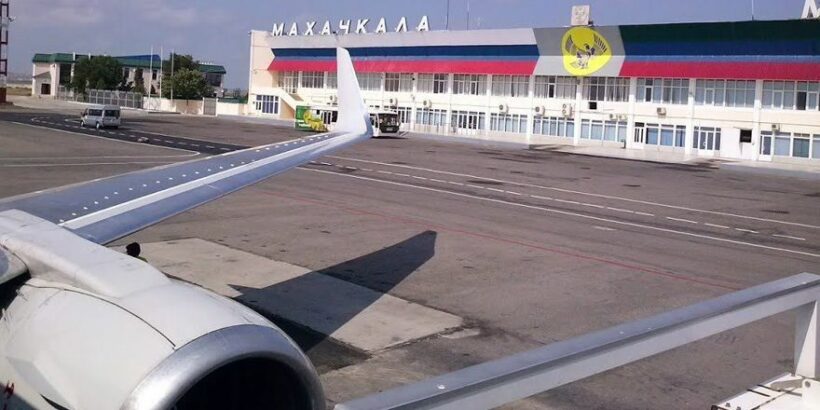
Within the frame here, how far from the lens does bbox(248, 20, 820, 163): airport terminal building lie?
5928 cm

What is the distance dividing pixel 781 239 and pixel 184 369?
2242 cm

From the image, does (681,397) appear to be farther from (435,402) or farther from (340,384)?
(435,402)

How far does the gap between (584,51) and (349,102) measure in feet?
203

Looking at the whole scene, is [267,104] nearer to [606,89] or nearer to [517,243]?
[606,89]

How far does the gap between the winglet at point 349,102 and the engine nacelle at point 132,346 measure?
23.9ft

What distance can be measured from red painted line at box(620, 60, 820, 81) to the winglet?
52.9 meters

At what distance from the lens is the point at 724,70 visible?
2435 inches

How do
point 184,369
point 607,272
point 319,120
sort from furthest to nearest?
point 319,120 < point 607,272 < point 184,369

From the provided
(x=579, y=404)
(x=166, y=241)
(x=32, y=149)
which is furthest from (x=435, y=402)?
→ (x=32, y=149)

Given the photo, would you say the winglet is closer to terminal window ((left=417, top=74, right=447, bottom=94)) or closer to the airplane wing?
the airplane wing

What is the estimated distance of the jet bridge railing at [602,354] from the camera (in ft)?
8.98

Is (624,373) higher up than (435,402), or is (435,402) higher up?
(435,402)

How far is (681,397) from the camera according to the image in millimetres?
9375

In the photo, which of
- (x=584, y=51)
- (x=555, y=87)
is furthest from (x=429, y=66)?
(x=584, y=51)
